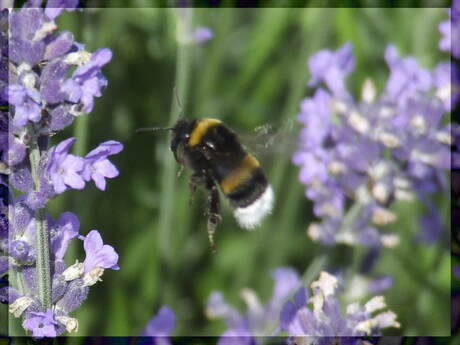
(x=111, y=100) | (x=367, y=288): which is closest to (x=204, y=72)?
(x=111, y=100)

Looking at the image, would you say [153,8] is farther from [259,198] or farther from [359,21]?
[259,198]

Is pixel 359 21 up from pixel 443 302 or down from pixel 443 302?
up

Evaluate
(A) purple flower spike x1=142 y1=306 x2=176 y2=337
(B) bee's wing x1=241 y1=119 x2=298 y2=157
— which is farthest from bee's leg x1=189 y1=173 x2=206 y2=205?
(A) purple flower spike x1=142 y1=306 x2=176 y2=337

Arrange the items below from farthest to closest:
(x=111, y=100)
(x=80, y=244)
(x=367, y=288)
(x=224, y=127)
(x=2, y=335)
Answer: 1. (x=111, y=100)
2. (x=80, y=244)
3. (x=367, y=288)
4. (x=224, y=127)
5. (x=2, y=335)

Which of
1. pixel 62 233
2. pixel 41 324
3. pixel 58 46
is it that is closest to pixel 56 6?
pixel 58 46

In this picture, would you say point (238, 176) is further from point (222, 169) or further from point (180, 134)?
point (180, 134)

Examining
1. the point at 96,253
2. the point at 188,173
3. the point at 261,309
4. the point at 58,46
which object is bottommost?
the point at 261,309

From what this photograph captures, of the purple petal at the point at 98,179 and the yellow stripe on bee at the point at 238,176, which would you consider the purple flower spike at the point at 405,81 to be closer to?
the yellow stripe on bee at the point at 238,176
